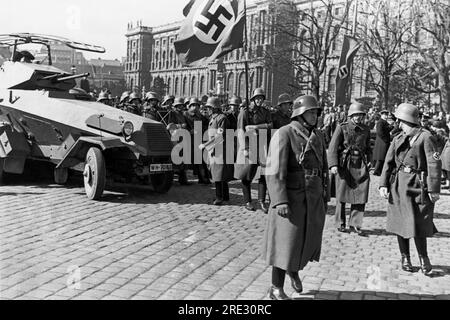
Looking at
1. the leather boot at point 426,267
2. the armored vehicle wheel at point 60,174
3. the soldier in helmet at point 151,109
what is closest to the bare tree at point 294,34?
the soldier in helmet at point 151,109

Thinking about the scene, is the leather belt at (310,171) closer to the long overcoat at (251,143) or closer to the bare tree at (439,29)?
the long overcoat at (251,143)

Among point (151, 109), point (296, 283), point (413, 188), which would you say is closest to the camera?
point (296, 283)

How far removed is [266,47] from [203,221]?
31035 millimetres

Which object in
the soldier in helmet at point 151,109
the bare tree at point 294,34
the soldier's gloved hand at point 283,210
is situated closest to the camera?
the soldier's gloved hand at point 283,210

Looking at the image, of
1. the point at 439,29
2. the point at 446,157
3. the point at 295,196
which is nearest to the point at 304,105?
the point at 295,196

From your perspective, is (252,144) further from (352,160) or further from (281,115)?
(352,160)

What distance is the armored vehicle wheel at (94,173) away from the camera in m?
9.23

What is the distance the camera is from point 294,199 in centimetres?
480

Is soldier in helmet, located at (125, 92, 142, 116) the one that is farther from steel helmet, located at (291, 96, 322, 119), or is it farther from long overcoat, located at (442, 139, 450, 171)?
steel helmet, located at (291, 96, 322, 119)

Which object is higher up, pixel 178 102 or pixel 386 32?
pixel 386 32

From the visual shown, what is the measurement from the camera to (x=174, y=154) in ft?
34.4

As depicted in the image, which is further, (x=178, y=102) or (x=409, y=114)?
(x=178, y=102)

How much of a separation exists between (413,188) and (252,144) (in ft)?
11.9

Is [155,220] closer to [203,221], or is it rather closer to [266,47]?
[203,221]
